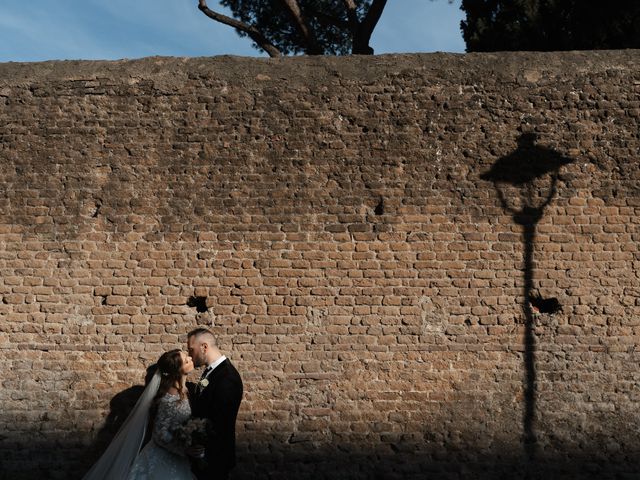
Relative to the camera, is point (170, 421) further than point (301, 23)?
No

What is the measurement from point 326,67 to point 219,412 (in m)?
3.62

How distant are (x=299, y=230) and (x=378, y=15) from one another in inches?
313

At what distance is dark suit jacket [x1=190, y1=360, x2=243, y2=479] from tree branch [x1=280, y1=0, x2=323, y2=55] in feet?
32.4

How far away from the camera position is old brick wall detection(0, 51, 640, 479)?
6348 millimetres

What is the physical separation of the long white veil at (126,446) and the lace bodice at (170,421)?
1.48 ft

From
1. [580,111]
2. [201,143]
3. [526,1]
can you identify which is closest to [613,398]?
[580,111]

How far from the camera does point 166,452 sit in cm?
504

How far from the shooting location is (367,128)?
6789mm

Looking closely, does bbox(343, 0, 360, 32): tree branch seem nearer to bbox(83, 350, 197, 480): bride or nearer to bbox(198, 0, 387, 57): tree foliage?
bbox(198, 0, 387, 57): tree foliage

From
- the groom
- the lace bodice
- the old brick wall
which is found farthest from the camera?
the old brick wall

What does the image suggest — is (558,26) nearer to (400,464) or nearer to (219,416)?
(400,464)

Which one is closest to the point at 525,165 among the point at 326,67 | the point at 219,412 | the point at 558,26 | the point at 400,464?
the point at 326,67

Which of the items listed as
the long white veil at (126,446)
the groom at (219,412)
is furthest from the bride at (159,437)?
the groom at (219,412)

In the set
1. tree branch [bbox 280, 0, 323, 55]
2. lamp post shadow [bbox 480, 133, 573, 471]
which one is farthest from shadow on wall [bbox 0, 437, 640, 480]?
tree branch [bbox 280, 0, 323, 55]
